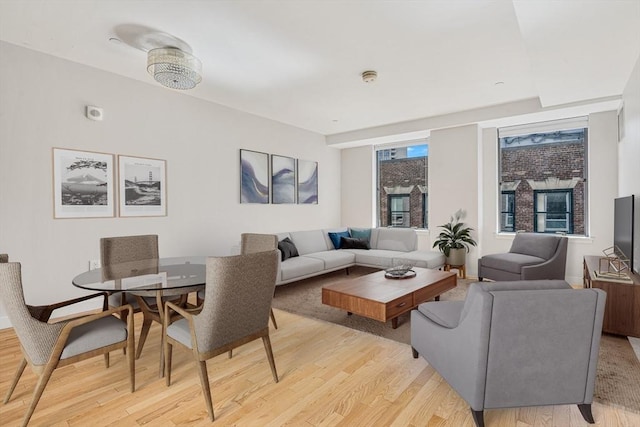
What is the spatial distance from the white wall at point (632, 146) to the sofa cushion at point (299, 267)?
343 centimetres

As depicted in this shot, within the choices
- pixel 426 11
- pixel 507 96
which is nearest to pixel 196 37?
pixel 426 11

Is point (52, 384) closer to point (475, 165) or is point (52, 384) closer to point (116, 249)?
point (116, 249)

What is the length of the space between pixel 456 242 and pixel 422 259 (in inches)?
31.8

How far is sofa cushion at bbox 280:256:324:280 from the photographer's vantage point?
4328 millimetres

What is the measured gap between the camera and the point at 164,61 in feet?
9.18

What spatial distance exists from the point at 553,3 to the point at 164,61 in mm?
2890

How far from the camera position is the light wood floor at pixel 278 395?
1.86m

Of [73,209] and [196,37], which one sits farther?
[73,209]

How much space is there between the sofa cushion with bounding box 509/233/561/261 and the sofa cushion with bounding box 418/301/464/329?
2877 mm

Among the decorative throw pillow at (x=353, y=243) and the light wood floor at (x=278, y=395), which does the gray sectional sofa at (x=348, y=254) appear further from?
the light wood floor at (x=278, y=395)

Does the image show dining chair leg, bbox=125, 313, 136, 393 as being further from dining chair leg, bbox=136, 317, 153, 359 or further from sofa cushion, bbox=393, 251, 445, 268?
sofa cushion, bbox=393, 251, 445, 268

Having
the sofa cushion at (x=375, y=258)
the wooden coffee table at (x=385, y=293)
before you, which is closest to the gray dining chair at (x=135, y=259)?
the wooden coffee table at (x=385, y=293)

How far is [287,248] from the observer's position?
4.98 meters

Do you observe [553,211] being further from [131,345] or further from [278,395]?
[131,345]
